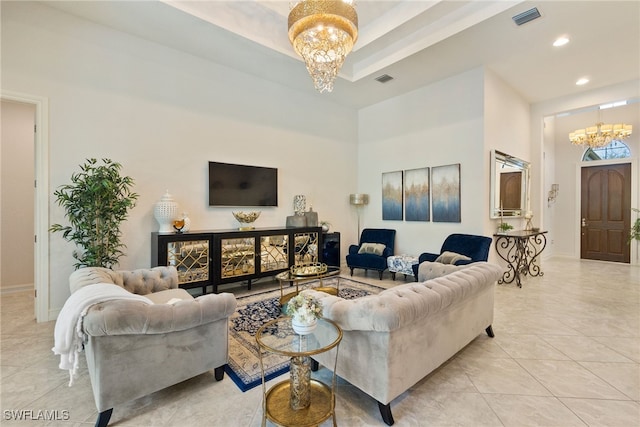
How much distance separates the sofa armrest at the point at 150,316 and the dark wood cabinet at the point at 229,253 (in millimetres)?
1955

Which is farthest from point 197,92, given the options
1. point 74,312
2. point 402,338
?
point 402,338

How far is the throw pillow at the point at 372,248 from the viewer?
5145 millimetres

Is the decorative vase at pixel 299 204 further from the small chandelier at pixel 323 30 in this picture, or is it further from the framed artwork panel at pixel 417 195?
the small chandelier at pixel 323 30

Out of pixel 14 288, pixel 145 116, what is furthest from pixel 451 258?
pixel 14 288

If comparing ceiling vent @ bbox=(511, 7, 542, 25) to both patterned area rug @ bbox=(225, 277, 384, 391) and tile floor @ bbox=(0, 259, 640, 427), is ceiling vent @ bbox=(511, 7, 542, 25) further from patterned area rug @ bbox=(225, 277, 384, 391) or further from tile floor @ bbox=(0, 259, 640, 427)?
patterned area rug @ bbox=(225, 277, 384, 391)

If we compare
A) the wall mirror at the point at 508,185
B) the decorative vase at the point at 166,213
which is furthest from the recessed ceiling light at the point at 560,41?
the decorative vase at the point at 166,213

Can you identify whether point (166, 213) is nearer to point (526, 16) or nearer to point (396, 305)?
point (396, 305)

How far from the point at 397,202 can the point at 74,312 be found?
5082 mm

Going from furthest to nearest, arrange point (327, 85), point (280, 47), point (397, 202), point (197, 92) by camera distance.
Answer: point (397, 202) → point (197, 92) → point (280, 47) → point (327, 85)

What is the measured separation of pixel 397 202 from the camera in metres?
5.57

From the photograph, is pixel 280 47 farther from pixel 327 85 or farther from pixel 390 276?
pixel 390 276

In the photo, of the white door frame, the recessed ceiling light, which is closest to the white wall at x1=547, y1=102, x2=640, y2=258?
the recessed ceiling light

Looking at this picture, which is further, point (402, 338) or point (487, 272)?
point (487, 272)

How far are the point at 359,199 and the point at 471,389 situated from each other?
437 centimetres
